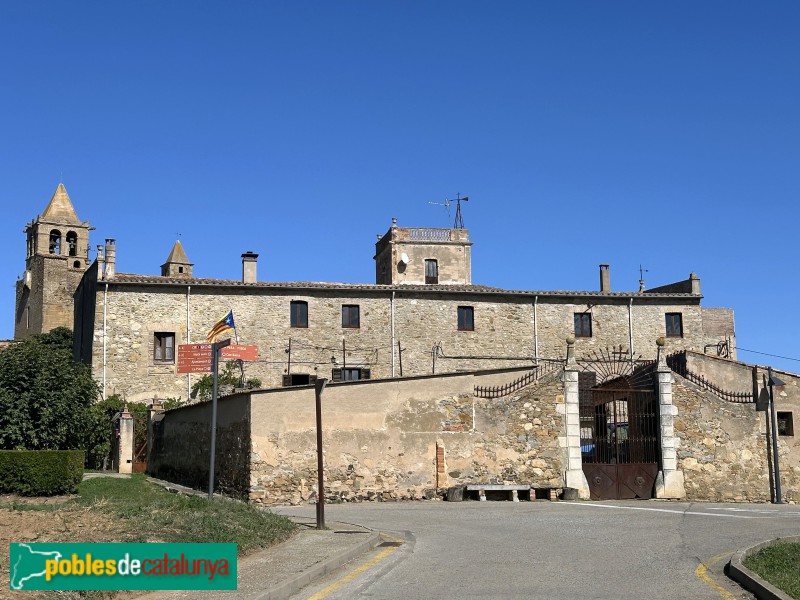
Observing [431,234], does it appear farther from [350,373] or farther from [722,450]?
[722,450]

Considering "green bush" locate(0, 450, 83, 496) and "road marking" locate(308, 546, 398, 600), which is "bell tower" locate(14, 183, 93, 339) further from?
"road marking" locate(308, 546, 398, 600)

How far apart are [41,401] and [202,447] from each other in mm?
4881

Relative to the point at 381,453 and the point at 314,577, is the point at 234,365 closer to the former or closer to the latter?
the point at 381,453

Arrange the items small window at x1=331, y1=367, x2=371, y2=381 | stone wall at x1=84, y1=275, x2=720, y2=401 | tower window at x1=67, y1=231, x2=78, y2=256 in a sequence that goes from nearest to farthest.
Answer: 1. stone wall at x1=84, y1=275, x2=720, y2=401
2. small window at x1=331, y1=367, x2=371, y2=381
3. tower window at x1=67, y1=231, x2=78, y2=256

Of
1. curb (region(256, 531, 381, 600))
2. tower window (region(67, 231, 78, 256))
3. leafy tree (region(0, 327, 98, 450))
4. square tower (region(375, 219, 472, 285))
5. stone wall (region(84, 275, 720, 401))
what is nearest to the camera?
curb (region(256, 531, 381, 600))

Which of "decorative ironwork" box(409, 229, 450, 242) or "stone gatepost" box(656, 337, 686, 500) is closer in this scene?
"stone gatepost" box(656, 337, 686, 500)

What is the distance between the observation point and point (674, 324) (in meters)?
46.5

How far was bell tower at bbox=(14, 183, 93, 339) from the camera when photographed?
90.7m

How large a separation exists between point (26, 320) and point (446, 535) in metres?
89.9

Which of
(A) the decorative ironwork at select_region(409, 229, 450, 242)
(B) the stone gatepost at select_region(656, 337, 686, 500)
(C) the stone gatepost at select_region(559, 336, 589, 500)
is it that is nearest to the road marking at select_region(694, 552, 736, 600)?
(C) the stone gatepost at select_region(559, 336, 589, 500)

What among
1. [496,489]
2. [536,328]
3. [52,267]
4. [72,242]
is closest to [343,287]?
[536,328]

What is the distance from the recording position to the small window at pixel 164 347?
40906 mm

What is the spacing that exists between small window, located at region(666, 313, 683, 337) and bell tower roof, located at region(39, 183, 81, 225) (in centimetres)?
7157

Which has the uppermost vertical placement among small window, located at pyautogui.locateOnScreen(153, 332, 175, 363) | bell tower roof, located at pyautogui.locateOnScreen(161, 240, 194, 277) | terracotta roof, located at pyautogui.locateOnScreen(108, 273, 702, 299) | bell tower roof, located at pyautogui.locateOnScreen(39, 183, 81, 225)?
bell tower roof, located at pyautogui.locateOnScreen(39, 183, 81, 225)
